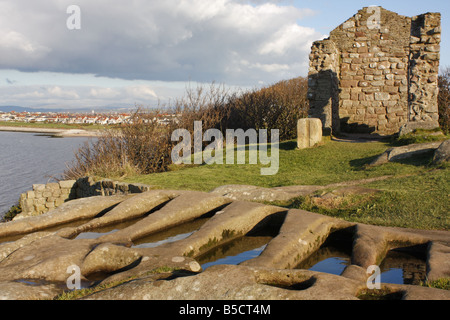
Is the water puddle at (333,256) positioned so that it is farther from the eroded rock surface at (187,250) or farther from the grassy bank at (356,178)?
the grassy bank at (356,178)

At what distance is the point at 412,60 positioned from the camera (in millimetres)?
13734

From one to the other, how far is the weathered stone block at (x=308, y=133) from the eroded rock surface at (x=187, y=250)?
791 centimetres

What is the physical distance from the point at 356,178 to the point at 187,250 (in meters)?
5.79

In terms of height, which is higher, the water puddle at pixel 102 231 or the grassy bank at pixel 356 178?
the grassy bank at pixel 356 178

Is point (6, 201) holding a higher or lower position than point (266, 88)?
lower

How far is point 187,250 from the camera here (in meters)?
3.87

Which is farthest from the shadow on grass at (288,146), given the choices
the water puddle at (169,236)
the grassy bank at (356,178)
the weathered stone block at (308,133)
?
the water puddle at (169,236)

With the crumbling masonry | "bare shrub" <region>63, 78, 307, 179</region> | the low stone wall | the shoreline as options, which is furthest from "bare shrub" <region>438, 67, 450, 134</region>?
the shoreline

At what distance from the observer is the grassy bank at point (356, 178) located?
5.54 metres

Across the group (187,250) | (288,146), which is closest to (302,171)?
(288,146)

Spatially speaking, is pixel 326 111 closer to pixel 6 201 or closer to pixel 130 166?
pixel 130 166
